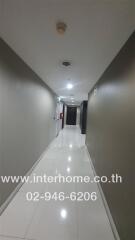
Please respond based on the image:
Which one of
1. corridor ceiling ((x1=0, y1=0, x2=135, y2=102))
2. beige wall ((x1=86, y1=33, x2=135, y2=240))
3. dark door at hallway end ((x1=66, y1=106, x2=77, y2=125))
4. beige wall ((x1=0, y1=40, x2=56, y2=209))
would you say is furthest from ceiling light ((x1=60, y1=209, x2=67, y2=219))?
dark door at hallway end ((x1=66, y1=106, x2=77, y2=125))

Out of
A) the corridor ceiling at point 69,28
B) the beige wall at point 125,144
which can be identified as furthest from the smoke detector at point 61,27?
the beige wall at point 125,144

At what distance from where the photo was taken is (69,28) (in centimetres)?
152

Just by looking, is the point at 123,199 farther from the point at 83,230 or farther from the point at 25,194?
the point at 25,194

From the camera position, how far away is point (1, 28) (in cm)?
157

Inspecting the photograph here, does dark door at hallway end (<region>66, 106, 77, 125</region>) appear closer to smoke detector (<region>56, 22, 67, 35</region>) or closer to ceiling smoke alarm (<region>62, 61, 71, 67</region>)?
ceiling smoke alarm (<region>62, 61, 71, 67</region>)

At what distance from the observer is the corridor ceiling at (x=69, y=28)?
1227 millimetres

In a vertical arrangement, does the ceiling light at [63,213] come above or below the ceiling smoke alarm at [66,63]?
below

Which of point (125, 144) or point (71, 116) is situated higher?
point (125, 144)

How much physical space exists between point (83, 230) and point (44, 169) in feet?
6.09

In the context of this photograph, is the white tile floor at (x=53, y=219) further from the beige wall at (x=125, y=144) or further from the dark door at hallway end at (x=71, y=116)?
the dark door at hallway end at (x=71, y=116)

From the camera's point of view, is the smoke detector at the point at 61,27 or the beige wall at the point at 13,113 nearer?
the smoke detector at the point at 61,27

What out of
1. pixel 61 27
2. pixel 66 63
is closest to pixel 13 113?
pixel 66 63

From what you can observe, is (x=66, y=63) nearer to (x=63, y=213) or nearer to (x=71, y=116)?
(x=63, y=213)

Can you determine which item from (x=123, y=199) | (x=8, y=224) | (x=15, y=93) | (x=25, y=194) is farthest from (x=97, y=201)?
(x=15, y=93)
